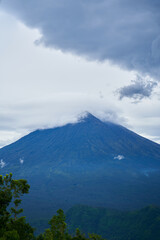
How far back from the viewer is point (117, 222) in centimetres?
11531

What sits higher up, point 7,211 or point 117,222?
point 7,211

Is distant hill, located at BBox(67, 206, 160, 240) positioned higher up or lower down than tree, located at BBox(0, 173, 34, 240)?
lower down

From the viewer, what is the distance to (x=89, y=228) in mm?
116062

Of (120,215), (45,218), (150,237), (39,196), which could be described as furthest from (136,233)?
(39,196)

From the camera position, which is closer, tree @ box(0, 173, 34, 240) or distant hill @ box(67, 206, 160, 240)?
tree @ box(0, 173, 34, 240)

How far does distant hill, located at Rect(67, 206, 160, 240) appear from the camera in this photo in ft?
339

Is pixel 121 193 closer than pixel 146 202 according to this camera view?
No

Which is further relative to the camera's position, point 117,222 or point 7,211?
point 117,222

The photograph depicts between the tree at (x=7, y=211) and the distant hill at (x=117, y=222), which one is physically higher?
the tree at (x=7, y=211)

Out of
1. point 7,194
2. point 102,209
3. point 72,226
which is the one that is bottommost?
point 72,226

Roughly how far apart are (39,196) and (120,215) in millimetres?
71708

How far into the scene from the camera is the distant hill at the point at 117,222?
103m

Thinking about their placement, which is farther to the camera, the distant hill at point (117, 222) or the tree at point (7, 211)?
the distant hill at point (117, 222)

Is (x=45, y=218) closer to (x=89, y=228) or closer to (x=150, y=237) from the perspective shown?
(x=89, y=228)
